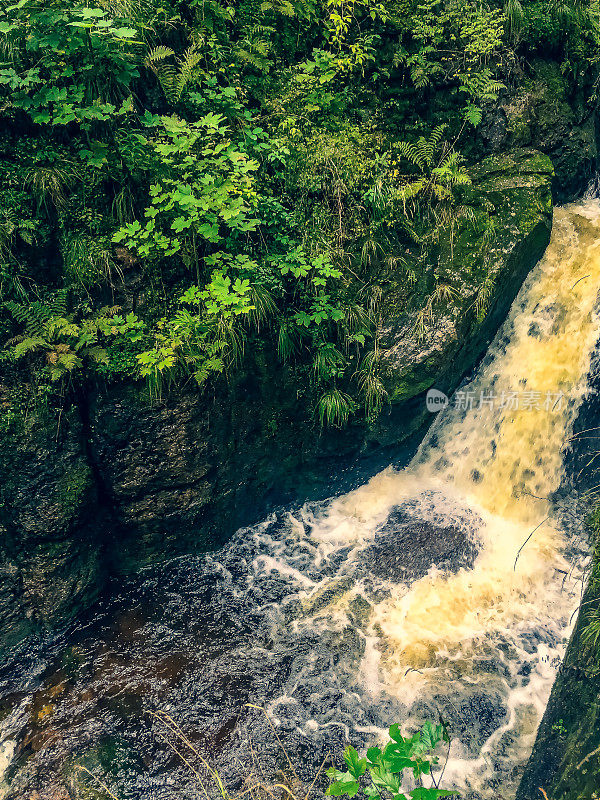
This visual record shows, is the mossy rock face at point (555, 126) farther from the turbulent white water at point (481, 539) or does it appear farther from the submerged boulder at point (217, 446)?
the turbulent white water at point (481, 539)

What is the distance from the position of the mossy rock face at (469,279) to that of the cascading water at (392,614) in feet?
1.53

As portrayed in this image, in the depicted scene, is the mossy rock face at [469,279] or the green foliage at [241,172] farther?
the mossy rock face at [469,279]

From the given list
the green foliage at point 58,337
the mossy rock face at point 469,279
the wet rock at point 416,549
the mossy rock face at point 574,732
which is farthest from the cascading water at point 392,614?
the green foliage at point 58,337

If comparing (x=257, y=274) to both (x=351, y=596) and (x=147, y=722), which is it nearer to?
(x=351, y=596)

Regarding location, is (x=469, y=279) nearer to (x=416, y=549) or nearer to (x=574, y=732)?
(x=416, y=549)

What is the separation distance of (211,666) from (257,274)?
3.82m

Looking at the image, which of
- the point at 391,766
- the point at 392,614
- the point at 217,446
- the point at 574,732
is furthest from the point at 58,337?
the point at 574,732

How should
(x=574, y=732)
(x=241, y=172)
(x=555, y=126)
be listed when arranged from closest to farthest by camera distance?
(x=574, y=732) < (x=241, y=172) < (x=555, y=126)

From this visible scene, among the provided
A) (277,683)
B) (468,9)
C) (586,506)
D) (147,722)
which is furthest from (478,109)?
(147,722)

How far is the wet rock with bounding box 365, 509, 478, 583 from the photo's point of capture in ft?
18.7

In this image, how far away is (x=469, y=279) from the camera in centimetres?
585

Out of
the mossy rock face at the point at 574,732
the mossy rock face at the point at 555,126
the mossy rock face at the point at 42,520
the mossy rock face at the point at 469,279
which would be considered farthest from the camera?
the mossy rock face at the point at 555,126

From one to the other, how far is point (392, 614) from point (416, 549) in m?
0.83

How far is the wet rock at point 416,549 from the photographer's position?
5699mm
